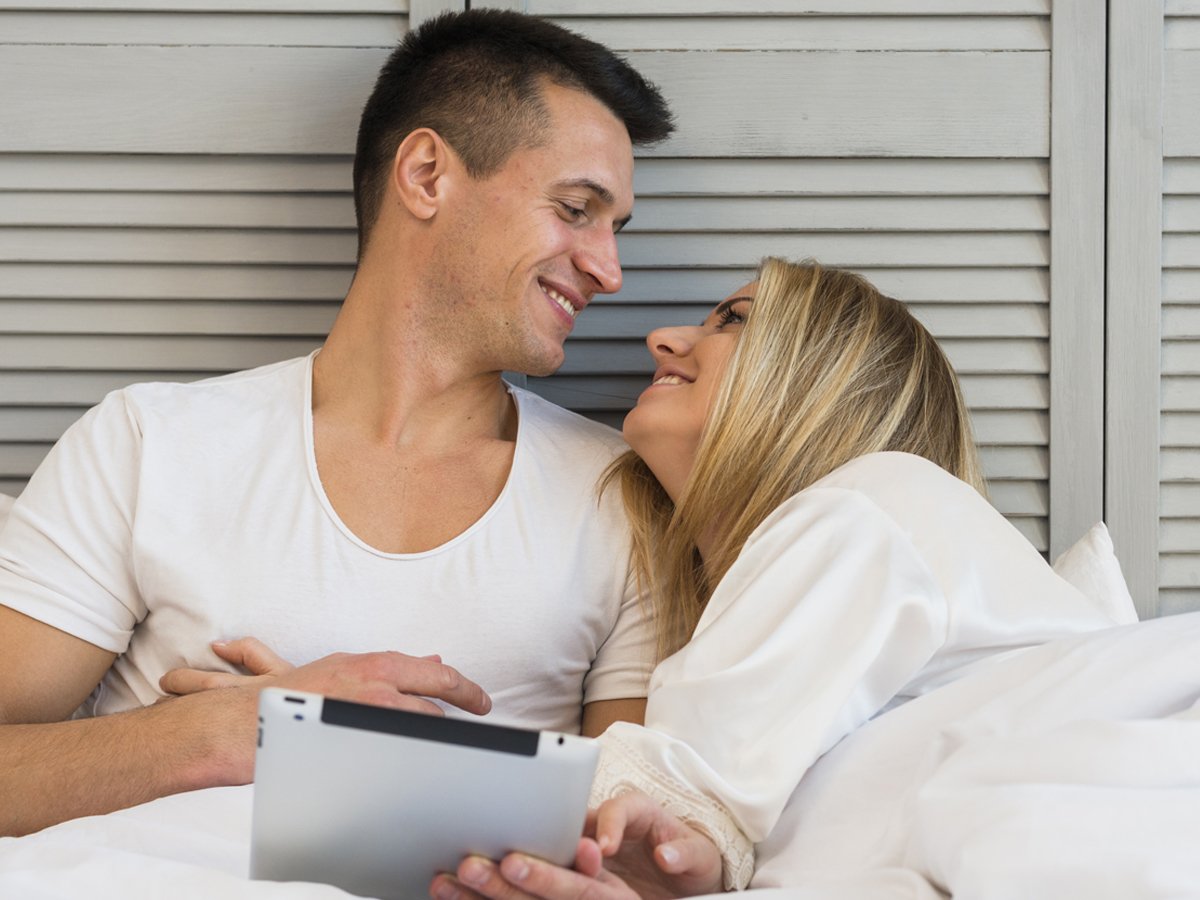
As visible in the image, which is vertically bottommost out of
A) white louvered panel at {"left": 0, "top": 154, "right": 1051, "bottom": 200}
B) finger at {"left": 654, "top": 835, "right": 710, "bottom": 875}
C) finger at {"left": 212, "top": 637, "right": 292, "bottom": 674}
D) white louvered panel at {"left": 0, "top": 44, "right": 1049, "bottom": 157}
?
finger at {"left": 654, "top": 835, "right": 710, "bottom": 875}

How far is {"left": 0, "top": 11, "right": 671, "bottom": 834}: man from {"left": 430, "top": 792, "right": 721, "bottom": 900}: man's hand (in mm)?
277

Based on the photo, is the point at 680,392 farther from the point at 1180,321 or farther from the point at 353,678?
the point at 1180,321

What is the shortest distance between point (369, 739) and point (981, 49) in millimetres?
1175

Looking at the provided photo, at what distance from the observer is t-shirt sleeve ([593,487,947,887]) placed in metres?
0.95

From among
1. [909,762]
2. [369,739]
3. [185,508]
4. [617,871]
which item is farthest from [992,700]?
[185,508]

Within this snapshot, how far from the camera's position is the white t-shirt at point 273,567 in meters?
1.27

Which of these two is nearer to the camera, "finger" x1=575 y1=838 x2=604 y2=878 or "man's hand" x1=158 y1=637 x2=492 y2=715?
"finger" x1=575 y1=838 x2=604 y2=878

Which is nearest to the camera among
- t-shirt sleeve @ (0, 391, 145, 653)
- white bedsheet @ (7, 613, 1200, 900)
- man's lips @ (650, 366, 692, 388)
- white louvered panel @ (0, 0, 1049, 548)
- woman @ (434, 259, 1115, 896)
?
white bedsheet @ (7, 613, 1200, 900)

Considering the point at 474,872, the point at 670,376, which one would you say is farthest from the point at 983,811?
the point at 670,376

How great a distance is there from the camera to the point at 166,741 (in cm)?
115

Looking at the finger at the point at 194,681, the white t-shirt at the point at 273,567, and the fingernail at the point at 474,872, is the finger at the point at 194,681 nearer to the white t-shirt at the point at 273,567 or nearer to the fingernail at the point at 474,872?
the white t-shirt at the point at 273,567

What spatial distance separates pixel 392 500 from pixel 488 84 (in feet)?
1.65

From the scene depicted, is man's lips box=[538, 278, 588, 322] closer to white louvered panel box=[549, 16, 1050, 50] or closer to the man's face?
the man's face

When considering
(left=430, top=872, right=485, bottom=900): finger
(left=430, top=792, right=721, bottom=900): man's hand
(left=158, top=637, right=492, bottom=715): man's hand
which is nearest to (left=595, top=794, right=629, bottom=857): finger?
(left=430, top=792, right=721, bottom=900): man's hand
